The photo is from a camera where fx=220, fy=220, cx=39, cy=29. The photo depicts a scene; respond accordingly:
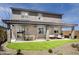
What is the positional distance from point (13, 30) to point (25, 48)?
1.29 ft

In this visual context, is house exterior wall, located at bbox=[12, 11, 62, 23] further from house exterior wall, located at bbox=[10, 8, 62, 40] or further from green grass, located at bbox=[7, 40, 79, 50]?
green grass, located at bbox=[7, 40, 79, 50]

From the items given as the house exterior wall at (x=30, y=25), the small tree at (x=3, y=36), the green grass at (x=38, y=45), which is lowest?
the green grass at (x=38, y=45)

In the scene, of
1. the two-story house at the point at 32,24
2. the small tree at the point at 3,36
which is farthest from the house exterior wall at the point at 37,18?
the small tree at the point at 3,36

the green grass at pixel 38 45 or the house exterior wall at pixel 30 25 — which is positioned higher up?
the house exterior wall at pixel 30 25

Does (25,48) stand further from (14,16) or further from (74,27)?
(74,27)

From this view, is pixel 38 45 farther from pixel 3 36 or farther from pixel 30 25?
pixel 3 36

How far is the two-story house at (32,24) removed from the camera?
395cm

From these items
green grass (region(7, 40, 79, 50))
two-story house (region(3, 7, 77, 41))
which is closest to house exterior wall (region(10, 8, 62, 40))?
two-story house (region(3, 7, 77, 41))

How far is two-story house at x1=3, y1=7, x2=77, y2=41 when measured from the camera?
13.0ft

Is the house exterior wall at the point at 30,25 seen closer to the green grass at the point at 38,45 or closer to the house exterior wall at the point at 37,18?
the house exterior wall at the point at 37,18

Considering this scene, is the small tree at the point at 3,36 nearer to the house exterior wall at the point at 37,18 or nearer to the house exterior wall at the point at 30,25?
the house exterior wall at the point at 30,25

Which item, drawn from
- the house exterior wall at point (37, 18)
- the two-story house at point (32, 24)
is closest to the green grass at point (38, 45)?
the two-story house at point (32, 24)
